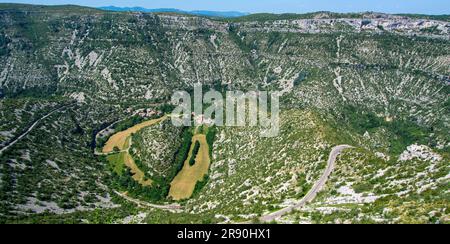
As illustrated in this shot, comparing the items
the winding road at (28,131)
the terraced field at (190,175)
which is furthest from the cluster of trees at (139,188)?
the winding road at (28,131)

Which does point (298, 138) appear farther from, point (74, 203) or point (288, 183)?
point (74, 203)

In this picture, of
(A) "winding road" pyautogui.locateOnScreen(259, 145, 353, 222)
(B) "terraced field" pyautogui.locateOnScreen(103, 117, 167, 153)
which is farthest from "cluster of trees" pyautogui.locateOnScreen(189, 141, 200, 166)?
(A) "winding road" pyautogui.locateOnScreen(259, 145, 353, 222)

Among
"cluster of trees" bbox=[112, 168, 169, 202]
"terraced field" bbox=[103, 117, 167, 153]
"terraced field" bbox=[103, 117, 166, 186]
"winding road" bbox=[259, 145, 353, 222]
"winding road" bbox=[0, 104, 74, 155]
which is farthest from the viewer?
"terraced field" bbox=[103, 117, 167, 153]

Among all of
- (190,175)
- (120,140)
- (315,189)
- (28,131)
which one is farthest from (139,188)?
(315,189)

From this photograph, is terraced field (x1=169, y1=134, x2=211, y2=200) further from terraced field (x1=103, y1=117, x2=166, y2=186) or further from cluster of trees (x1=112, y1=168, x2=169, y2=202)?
terraced field (x1=103, y1=117, x2=166, y2=186)

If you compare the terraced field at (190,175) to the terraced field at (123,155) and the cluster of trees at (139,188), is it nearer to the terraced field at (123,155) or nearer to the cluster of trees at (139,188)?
the cluster of trees at (139,188)

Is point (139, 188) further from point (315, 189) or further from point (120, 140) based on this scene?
point (315, 189)

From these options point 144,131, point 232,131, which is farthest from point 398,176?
point 144,131

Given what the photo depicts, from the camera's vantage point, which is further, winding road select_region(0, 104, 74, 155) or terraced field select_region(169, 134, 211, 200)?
terraced field select_region(169, 134, 211, 200)

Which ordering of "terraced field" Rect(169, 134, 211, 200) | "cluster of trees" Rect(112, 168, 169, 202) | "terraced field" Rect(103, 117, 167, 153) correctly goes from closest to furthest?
"cluster of trees" Rect(112, 168, 169, 202), "terraced field" Rect(169, 134, 211, 200), "terraced field" Rect(103, 117, 167, 153)
